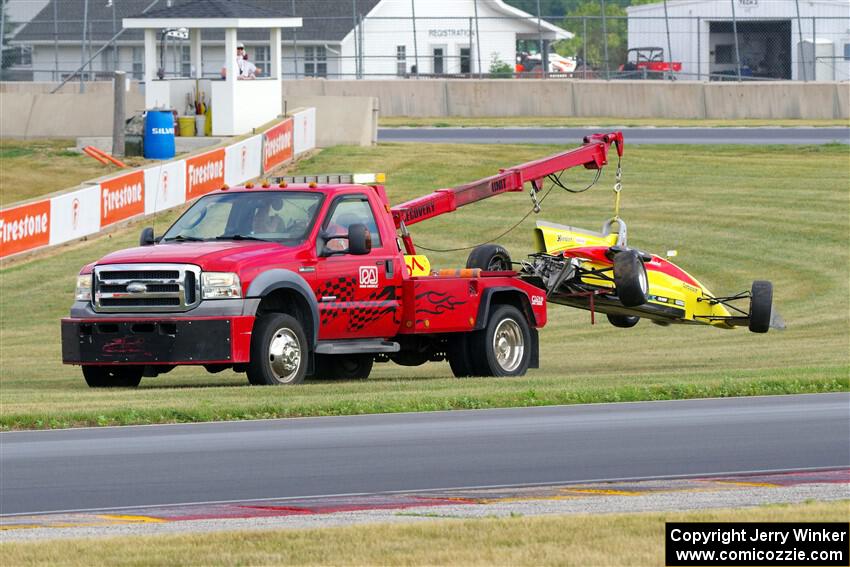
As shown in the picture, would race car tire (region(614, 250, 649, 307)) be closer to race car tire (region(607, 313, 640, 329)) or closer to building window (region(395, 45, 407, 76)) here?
race car tire (region(607, 313, 640, 329))

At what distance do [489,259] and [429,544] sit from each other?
10.4m

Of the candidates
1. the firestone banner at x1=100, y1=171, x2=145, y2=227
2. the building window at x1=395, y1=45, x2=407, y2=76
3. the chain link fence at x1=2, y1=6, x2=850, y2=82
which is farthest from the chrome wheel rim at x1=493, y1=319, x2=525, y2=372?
the building window at x1=395, y1=45, x2=407, y2=76

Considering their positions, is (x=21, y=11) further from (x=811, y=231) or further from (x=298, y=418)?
(x=298, y=418)

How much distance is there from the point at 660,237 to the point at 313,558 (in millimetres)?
22911

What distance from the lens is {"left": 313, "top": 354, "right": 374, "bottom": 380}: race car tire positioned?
1867 centimetres

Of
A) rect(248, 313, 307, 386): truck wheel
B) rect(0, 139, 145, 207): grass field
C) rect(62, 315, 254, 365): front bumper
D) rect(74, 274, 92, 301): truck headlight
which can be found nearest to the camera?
rect(62, 315, 254, 365): front bumper

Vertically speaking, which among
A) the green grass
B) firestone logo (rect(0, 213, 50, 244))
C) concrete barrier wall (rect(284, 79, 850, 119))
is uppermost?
concrete barrier wall (rect(284, 79, 850, 119))

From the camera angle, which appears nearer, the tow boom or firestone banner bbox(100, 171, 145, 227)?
the tow boom

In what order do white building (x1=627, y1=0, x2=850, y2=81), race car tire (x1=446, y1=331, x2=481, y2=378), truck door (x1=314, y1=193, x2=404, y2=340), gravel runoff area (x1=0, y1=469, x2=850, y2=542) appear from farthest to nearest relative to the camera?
white building (x1=627, y1=0, x2=850, y2=81), race car tire (x1=446, y1=331, x2=481, y2=378), truck door (x1=314, y1=193, x2=404, y2=340), gravel runoff area (x1=0, y1=469, x2=850, y2=542)

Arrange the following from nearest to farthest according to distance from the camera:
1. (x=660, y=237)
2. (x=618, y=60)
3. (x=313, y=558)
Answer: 1. (x=313, y=558)
2. (x=660, y=237)
3. (x=618, y=60)

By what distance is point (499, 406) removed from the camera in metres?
15.6

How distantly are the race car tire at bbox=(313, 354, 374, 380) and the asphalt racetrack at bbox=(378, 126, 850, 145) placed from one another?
23637mm

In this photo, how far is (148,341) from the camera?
16.0 meters

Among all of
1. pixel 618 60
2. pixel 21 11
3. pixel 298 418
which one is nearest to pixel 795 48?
pixel 618 60
